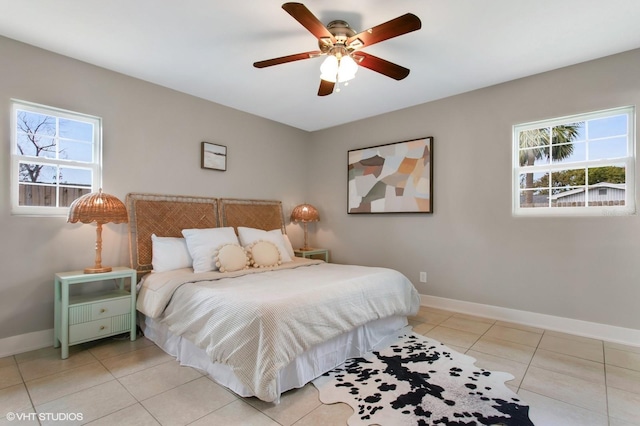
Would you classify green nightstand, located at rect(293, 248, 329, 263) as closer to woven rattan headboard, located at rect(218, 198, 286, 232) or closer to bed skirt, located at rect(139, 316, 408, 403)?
woven rattan headboard, located at rect(218, 198, 286, 232)

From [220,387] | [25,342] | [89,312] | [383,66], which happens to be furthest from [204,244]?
[383,66]

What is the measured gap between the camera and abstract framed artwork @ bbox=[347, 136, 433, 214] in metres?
3.96

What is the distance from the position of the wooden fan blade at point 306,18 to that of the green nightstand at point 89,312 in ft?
8.18

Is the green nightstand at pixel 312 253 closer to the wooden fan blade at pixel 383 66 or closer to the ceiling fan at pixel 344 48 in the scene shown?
the ceiling fan at pixel 344 48

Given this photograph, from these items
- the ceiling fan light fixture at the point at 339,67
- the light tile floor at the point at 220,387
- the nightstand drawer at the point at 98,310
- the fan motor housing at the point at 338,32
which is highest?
the fan motor housing at the point at 338,32

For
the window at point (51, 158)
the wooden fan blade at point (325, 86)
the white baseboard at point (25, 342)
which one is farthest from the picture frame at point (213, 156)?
the white baseboard at point (25, 342)

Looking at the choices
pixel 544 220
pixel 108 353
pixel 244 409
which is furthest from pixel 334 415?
pixel 544 220

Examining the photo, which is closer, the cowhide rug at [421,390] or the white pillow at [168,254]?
the cowhide rug at [421,390]

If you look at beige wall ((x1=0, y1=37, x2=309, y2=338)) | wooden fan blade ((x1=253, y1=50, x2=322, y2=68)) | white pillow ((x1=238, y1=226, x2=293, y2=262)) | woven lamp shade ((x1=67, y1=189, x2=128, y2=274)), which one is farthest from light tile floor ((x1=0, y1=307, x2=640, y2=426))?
wooden fan blade ((x1=253, y1=50, x2=322, y2=68))

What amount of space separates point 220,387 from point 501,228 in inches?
122

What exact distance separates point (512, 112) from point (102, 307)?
4.36m

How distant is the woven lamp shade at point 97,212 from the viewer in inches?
104

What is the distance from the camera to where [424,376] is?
2.22 m

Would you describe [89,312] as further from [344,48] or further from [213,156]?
[344,48]
